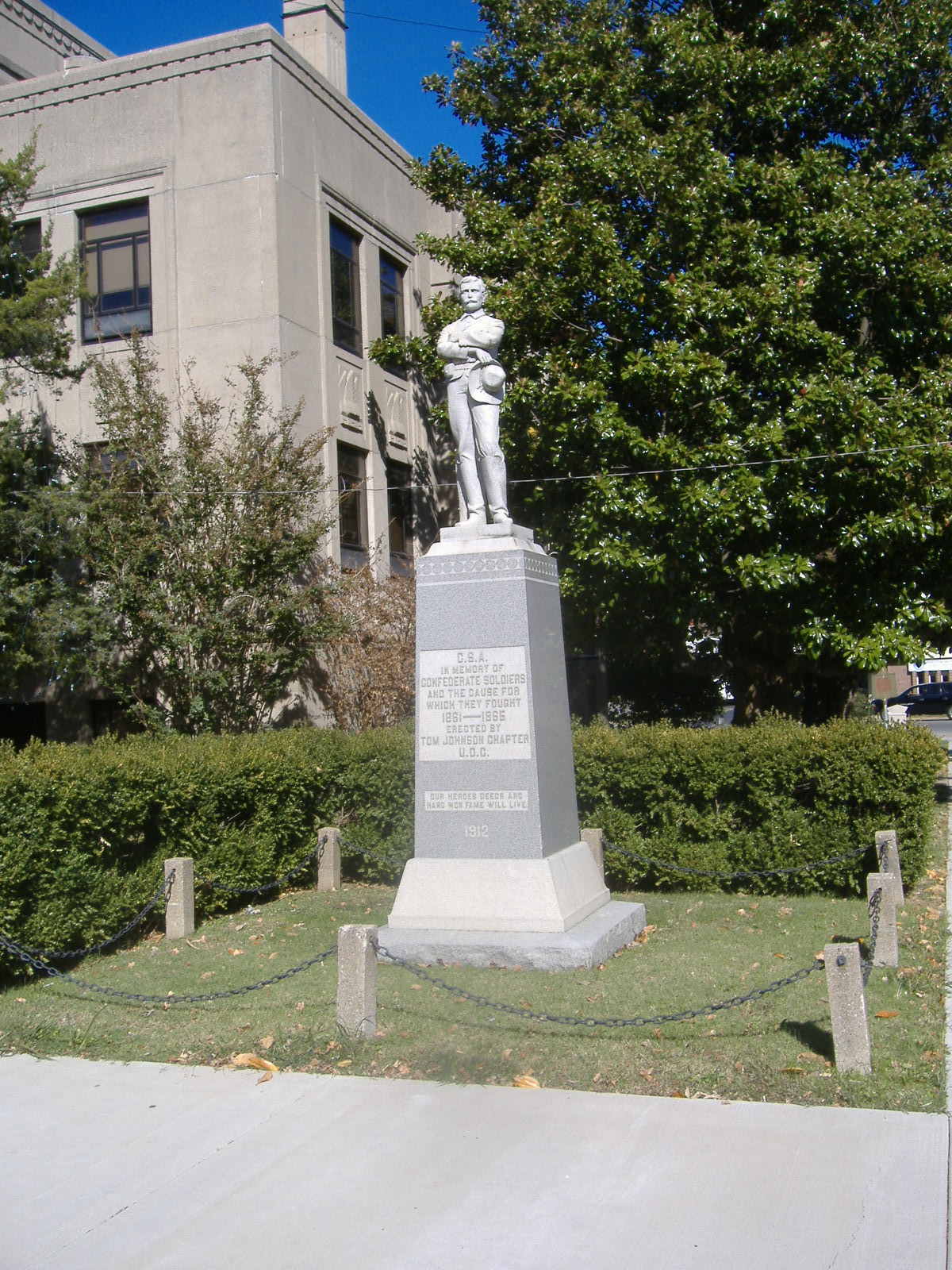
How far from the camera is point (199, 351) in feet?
61.4

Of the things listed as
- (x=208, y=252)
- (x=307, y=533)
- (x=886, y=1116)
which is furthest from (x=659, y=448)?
(x=886, y=1116)

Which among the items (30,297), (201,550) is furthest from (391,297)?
(30,297)

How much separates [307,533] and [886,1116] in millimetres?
12850

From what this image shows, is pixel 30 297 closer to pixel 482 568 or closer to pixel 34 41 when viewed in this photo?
pixel 482 568

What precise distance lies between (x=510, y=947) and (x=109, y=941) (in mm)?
3261

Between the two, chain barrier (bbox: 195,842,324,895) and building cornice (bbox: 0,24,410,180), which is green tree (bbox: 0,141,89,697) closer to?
building cornice (bbox: 0,24,410,180)

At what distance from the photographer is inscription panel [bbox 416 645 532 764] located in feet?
31.0

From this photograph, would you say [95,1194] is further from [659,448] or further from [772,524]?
[772,524]

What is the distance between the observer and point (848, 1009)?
613cm

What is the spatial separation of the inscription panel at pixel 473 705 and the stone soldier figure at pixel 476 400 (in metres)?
1.26

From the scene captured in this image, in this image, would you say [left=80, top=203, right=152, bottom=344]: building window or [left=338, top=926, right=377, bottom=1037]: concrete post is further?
[left=80, top=203, right=152, bottom=344]: building window

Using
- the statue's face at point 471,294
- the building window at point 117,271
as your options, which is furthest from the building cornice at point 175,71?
the statue's face at point 471,294

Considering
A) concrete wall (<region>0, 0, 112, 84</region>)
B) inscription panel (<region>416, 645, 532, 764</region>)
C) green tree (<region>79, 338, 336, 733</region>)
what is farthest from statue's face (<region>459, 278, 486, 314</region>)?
concrete wall (<region>0, 0, 112, 84</region>)

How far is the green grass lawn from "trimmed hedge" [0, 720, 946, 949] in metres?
1.10
